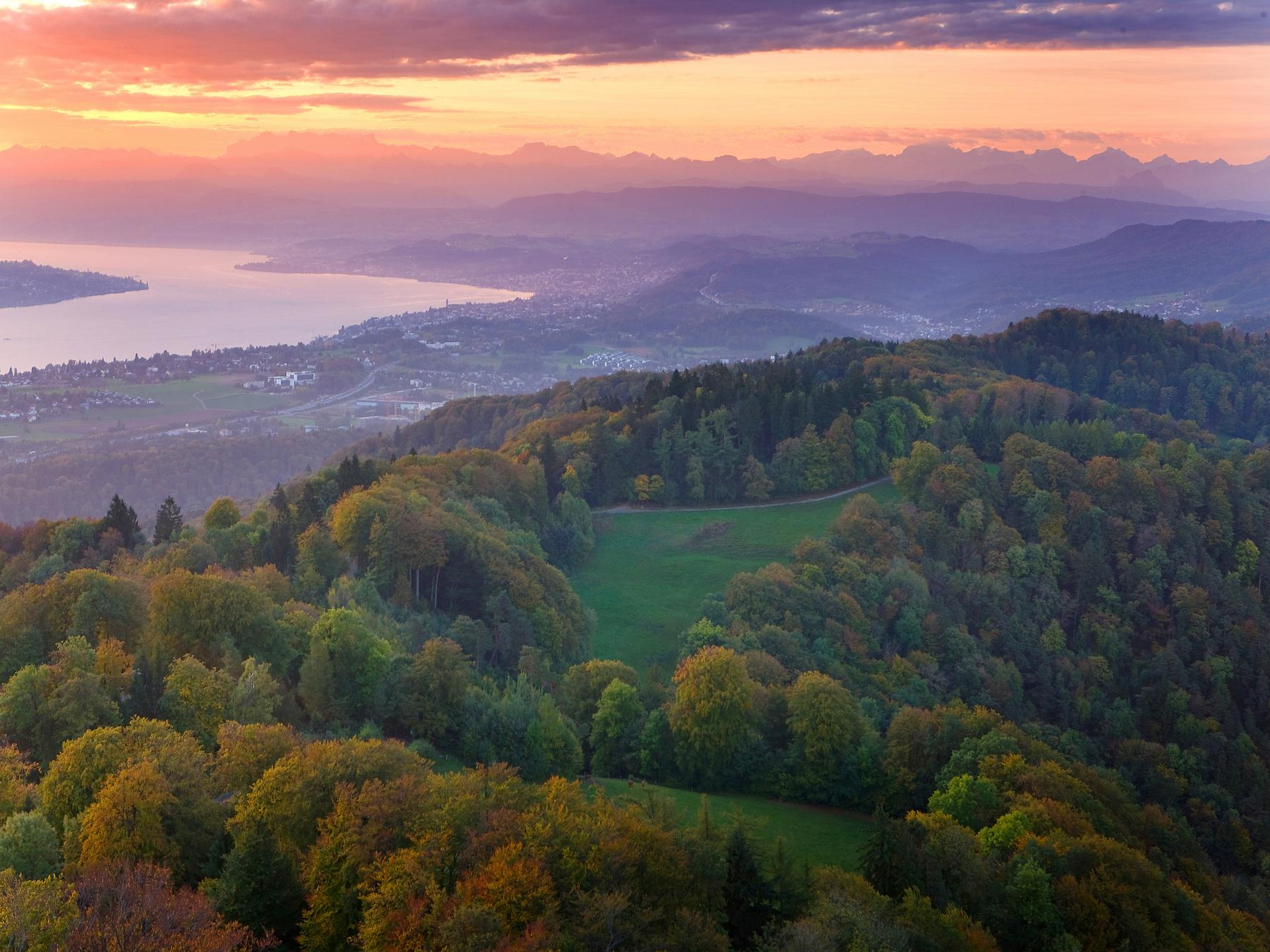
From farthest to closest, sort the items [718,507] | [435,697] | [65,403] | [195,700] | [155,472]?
[65,403] → [155,472] → [718,507] → [435,697] → [195,700]

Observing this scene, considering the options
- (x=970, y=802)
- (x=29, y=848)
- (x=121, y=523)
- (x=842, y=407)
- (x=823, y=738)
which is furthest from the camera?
(x=842, y=407)

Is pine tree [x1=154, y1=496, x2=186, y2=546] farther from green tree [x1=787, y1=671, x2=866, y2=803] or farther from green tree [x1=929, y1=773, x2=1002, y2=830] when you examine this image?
green tree [x1=929, y1=773, x2=1002, y2=830]

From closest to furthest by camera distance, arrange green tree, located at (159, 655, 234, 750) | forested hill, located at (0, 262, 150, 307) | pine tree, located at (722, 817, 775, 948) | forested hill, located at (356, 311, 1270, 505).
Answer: pine tree, located at (722, 817, 775, 948) < green tree, located at (159, 655, 234, 750) < forested hill, located at (356, 311, 1270, 505) < forested hill, located at (0, 262, 150, 307)

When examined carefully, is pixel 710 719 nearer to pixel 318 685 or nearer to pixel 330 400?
pixel 318 685

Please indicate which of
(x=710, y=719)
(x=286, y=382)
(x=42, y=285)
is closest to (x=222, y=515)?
(x=710, y=719)

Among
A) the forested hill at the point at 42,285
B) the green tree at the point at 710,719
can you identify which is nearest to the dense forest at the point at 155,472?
the green tree at the point at 710,719

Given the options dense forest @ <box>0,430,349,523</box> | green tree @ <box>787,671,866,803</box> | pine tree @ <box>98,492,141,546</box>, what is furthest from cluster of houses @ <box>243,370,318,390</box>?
green tree @ <box>787,671,866,803</box>

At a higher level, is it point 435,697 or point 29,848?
point 29,848
